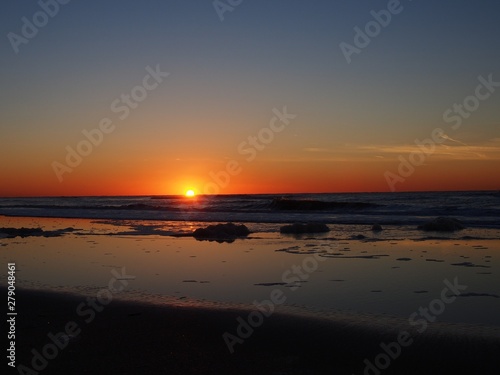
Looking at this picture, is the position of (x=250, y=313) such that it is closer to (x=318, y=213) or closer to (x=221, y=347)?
(x=221, y=347)

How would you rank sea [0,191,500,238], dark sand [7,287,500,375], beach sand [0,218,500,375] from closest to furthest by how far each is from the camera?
dark sand [7,287,500,375] → beach sand [0,218,500,375] → sea [0,191,500,238]

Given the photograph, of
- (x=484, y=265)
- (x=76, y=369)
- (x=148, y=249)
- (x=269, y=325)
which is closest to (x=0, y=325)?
(x=76, y=369)

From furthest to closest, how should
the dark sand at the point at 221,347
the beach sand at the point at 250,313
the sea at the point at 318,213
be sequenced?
the sea at the point at 318,213, the beach sand at the point at 250,313, the dark sand at the point at 221,347

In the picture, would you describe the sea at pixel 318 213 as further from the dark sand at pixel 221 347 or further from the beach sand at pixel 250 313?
the dark sand at pixel 221 347

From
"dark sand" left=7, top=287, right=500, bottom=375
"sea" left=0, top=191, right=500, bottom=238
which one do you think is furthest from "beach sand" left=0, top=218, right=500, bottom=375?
"sea" left=0, top=191, right=500, bottom=238

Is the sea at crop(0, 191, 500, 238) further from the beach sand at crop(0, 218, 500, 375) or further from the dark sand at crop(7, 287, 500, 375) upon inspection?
the dark sand at crop(7, 287, 500, 375)

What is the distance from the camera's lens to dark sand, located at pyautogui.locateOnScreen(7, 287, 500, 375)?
5.47 metres

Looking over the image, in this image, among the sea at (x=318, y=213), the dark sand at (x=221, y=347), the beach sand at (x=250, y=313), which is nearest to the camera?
the dark sand at (x=221, y=347)

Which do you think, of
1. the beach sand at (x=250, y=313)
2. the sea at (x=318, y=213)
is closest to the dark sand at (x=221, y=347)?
the beach sand at (x=250, y=313)

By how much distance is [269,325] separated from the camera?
7133 mm

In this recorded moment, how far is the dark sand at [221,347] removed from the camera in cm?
547

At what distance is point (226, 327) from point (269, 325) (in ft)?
1.94

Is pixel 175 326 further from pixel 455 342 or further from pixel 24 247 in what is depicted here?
pixel 24 247

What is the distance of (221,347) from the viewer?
6.25 m
